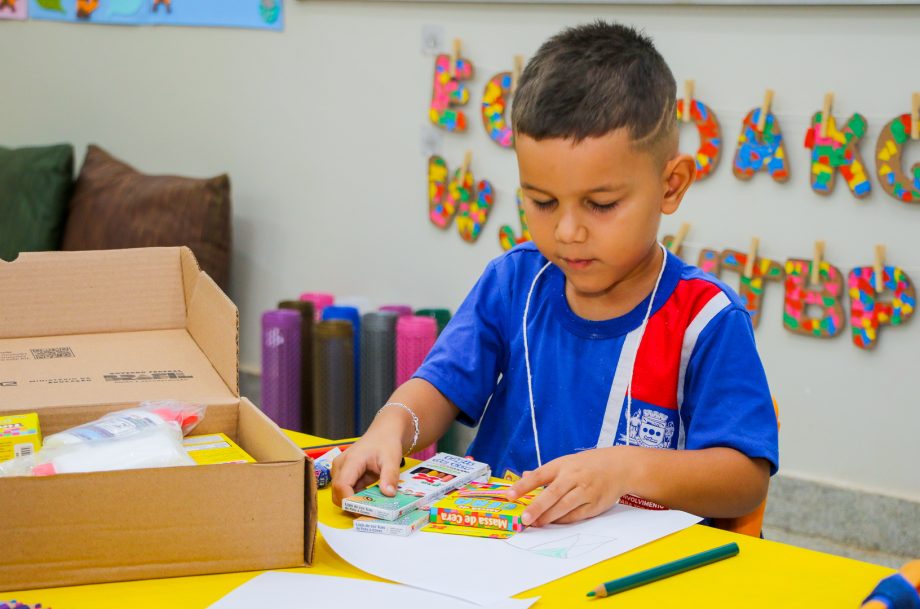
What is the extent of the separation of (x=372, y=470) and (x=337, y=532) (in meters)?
0.13

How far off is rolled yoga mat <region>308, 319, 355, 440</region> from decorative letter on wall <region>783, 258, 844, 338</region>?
1032 mm

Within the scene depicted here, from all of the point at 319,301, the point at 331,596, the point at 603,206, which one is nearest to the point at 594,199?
the point at 603,206

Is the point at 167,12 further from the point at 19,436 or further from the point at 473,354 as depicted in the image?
the point at 19,436

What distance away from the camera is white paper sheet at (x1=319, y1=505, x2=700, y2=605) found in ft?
2.64

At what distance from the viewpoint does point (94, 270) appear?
111 centimetres

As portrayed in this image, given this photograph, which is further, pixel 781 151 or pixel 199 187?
pixel 199 187

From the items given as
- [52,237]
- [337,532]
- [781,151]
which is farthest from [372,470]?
[52,237]

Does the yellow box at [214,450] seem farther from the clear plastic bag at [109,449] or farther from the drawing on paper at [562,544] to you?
the drawing on paper at [562,544]

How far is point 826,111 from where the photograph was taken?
213 centimetres

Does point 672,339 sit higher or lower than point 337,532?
higher

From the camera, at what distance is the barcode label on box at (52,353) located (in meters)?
1.06

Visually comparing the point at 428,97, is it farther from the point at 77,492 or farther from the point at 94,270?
the point at 77,492

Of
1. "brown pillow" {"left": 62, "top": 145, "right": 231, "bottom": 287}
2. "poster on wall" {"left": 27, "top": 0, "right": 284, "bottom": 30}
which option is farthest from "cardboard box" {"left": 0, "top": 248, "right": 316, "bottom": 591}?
"poster on wall" {"left": 27, "top": 0, "right": 284, "bottom": 30}

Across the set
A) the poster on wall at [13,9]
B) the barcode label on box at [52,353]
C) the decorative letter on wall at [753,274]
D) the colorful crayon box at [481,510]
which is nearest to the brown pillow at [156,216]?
the poster on wall at [13,9]
